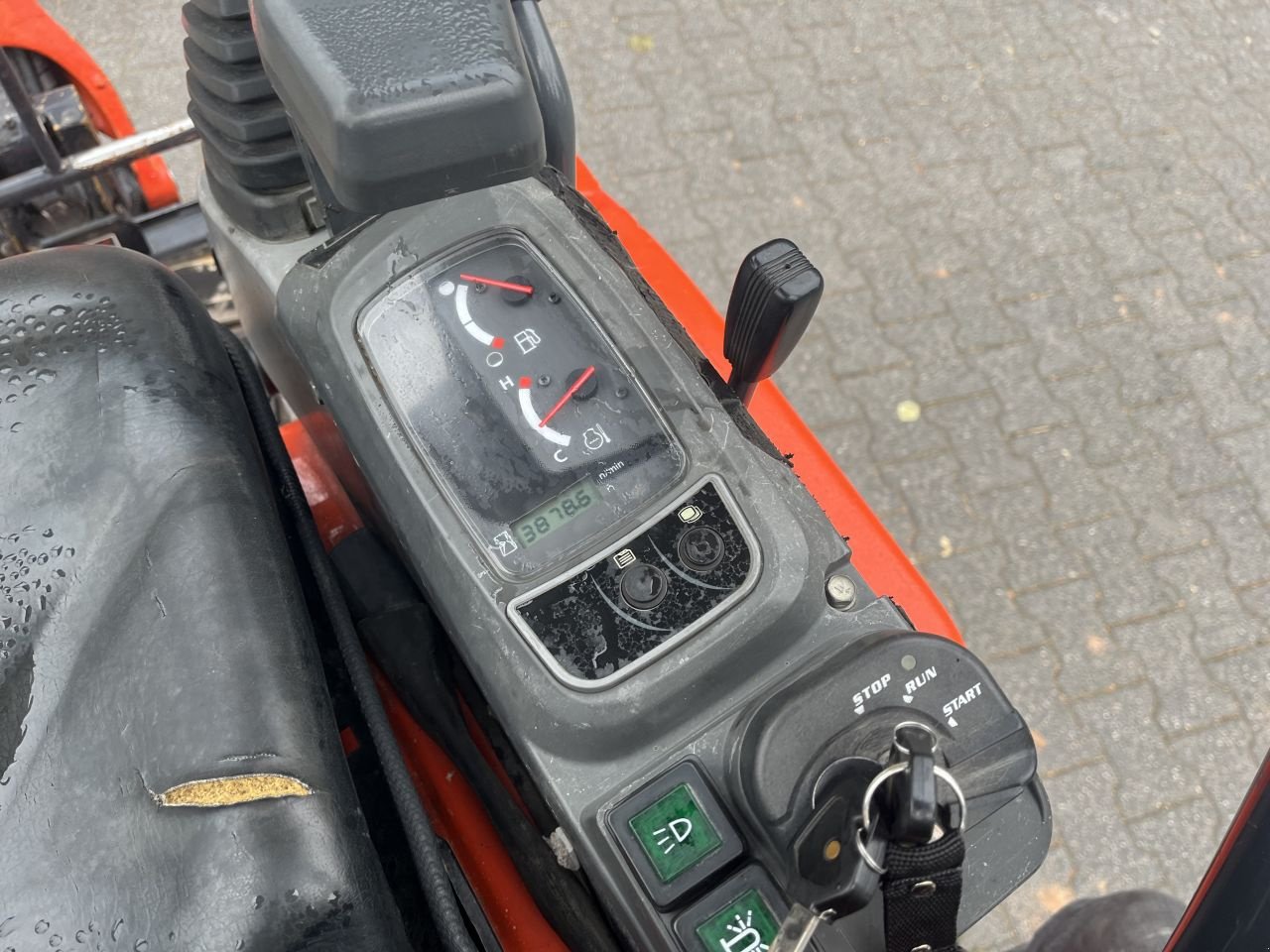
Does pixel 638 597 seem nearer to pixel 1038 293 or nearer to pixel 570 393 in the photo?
pixel 570 393

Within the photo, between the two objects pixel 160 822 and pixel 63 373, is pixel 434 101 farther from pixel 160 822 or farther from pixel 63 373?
pixel 160 822

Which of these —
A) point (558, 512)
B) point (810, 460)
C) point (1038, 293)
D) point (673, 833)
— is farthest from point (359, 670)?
point (1038, 293)

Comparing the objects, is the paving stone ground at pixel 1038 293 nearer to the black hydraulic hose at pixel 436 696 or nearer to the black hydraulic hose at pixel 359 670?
the black hydraulic hose at pixel 436 696

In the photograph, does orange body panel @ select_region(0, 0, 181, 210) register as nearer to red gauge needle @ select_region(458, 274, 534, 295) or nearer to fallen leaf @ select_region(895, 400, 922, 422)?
red gauge needle @ select_region(458, 274, 534, 295)

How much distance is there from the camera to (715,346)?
1.62 meters

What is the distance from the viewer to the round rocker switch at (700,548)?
952 millimetres

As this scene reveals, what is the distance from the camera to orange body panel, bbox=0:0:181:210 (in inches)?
67.0

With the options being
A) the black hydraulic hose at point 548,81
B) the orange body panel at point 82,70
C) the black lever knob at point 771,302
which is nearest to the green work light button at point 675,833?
the black lever knob at point 771,302

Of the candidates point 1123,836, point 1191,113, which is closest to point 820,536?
point 1123,836

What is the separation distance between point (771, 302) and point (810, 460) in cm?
48

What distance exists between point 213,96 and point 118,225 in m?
0.64

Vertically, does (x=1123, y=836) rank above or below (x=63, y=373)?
below

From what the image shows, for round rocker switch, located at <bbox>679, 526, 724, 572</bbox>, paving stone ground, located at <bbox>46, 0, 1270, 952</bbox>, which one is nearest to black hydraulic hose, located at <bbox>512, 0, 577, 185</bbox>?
round rocker switch, located at <bbox>679, 526, 724, 572</bbox>

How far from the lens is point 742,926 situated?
33.6 inches
